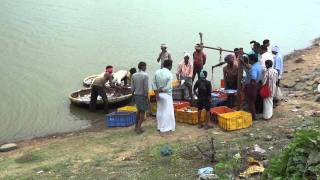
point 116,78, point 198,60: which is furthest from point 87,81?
point 198,60

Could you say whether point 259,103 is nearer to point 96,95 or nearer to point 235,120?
point 235,120

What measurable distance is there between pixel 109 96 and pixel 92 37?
10.6 meters

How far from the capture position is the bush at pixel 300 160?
6.71 meters

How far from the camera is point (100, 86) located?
15.2 metres

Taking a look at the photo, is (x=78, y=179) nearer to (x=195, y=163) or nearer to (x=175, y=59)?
(x=195, y=163)

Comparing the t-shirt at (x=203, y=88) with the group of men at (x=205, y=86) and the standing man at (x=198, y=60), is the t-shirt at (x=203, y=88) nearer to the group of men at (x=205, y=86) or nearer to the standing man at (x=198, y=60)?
the group of men at (x=205, y=86)

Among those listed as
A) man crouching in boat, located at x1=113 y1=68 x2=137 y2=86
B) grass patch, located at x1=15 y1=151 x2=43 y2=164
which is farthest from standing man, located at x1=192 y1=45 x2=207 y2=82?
grass patch, located at x1=15 y1=151 x2=43 y2=164

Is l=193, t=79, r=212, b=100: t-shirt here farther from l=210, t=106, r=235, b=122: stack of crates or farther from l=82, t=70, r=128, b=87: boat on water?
l=82, t=70, r=128, b=87: boat on water

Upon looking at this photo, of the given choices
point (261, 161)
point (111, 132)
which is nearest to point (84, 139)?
point (111, 132)

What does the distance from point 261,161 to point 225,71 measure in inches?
175

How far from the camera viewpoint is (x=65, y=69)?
814 inches

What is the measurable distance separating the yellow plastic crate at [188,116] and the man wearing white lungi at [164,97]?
617 mm

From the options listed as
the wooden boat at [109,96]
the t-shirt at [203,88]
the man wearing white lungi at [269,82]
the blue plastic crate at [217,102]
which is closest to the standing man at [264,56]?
the man wearing white lungi at [269,82]

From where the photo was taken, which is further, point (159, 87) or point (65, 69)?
point (65, 69)
